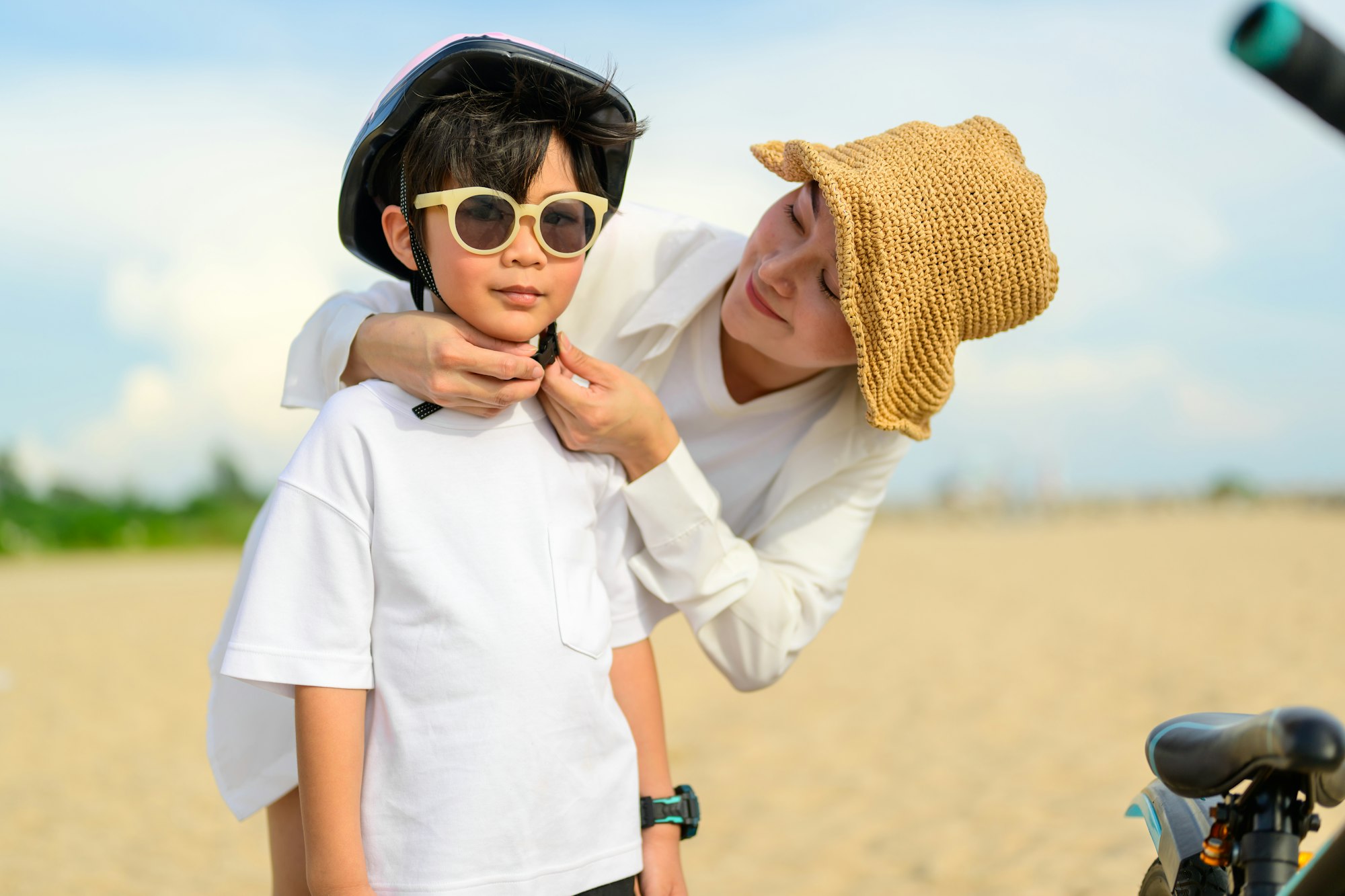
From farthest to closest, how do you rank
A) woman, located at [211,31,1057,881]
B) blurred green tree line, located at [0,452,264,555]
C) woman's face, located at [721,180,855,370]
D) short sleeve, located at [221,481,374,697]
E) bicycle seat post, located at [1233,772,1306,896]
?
blurred green tree line, located at [0,452,264,555], woman's face, located at [721,180,855,370], woman, located at [211,31,1057,881], short sleeve, located at [221,481,374,697], bicycle seat post, located at [1233,772,1306,896]

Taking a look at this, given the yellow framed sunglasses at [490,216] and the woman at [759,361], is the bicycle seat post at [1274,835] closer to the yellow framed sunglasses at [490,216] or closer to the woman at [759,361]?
the woman at [759,361]

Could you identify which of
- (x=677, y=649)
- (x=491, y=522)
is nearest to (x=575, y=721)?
(x=491, y=522)

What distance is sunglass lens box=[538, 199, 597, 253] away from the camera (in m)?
1.64

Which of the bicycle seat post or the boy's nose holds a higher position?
the boy's nose

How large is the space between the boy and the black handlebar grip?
104 centimetres

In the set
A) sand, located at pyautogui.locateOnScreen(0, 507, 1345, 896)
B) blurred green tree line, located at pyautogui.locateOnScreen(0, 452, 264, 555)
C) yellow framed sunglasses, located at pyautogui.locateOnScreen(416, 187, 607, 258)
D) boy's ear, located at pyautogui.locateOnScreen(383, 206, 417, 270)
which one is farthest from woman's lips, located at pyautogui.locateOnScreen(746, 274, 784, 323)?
blurred green tree line, located at pyautogui.locateOnScreen(0, 452, 264, 555)

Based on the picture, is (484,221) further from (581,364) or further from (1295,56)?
(1295,56)

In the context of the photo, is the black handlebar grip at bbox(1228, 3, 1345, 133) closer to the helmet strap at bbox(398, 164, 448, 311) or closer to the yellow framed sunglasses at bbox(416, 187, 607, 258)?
the yellow framed sunglasses at bbox(416, 187, 607, 258)

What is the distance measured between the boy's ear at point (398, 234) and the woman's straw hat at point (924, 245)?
73 cm

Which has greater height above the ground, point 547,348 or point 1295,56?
point 1295,56

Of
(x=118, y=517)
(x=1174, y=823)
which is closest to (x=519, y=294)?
(x=1174, y=823)

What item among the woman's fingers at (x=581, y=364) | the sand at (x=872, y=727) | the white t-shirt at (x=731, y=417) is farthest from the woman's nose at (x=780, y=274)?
the sand at (x=872, y=727)

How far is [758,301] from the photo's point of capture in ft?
6.96

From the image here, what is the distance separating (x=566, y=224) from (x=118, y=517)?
75.9ft
